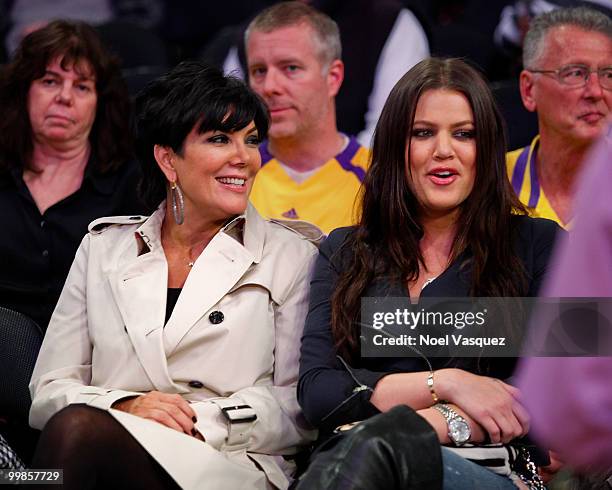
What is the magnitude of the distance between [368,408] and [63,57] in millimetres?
1695

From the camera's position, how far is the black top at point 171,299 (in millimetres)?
2613

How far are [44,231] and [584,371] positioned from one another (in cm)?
240

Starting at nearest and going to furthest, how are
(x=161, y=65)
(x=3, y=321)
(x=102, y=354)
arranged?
(x=102, y=354), (x=3, y=321), (x=161, y=65)

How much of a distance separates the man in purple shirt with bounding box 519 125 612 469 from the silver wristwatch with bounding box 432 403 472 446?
3.48ft

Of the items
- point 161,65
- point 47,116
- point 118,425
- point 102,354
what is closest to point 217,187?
point 102,354

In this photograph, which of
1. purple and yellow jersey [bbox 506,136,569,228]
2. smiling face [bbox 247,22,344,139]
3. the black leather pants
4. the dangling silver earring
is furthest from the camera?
smiling face [bbox 247,22,344,139]

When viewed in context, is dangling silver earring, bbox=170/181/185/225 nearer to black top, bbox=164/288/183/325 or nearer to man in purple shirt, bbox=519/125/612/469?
black top, bbox=164/288/183/325

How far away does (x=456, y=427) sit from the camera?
2234 mm

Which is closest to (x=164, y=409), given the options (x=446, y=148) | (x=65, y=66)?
(x=446, y=148)

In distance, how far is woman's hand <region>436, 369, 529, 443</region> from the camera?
2246 millimetres

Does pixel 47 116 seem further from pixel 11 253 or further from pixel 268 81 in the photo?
pixel 268 81

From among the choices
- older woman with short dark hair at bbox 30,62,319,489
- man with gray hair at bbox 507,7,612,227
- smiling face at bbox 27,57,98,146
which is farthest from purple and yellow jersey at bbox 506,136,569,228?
smiling face at bbox 27,57,98,146

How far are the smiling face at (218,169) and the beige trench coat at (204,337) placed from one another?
6 cm

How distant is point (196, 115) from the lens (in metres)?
2.69
